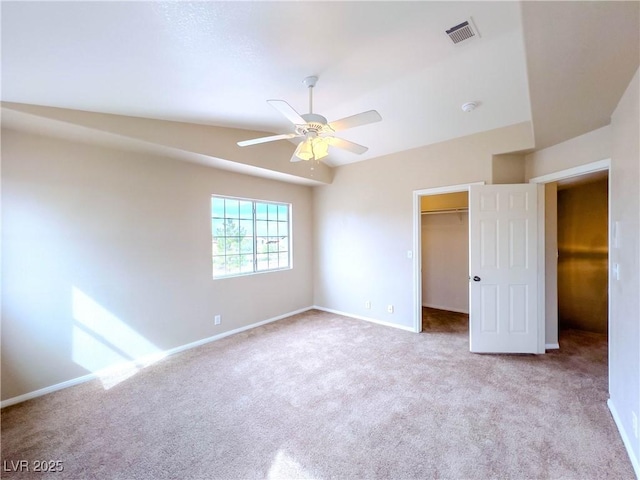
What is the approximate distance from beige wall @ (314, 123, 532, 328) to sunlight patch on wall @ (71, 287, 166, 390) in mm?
3097

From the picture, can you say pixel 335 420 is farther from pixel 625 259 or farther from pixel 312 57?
pixel 312 57

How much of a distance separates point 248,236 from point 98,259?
196cm

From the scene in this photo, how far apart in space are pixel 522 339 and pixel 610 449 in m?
1.54

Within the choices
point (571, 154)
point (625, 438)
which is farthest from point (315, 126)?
point (625, 438)

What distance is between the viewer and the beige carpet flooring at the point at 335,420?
171 cm

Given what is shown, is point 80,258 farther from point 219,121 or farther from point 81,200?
point 219,121

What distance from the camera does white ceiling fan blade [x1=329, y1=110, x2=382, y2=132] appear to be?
1.93 meters

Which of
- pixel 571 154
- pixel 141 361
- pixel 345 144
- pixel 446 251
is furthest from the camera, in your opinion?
pixel 446 251

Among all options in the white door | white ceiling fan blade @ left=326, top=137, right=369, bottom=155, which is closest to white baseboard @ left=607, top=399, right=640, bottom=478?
the white door

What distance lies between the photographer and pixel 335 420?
2.13 metres

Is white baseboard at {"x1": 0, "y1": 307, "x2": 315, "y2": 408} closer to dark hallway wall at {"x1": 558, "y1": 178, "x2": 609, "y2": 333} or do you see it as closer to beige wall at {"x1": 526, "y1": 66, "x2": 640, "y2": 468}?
beige wall at {"x1": 526, "y1": 66, "x2": 640, "y2": 468}

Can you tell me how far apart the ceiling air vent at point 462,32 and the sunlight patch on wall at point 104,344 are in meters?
4.05

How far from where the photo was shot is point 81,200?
2750 mm

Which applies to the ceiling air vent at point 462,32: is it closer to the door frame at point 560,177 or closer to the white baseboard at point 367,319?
the door frame at point 560,177
